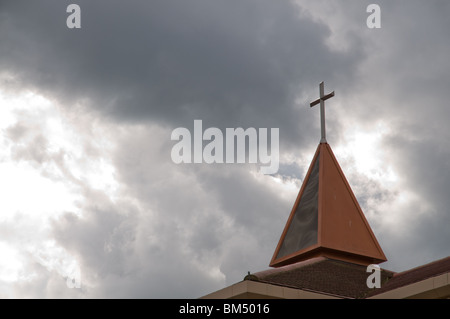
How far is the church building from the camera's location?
2094cm

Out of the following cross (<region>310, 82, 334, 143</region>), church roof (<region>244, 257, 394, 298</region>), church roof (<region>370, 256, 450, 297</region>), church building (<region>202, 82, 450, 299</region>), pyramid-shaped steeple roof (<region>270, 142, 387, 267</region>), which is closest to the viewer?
church roof (<region>370, 256, 450, 297</region>)

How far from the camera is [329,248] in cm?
2302

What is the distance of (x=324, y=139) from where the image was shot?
26891 mm

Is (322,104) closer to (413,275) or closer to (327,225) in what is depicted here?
(327,225)

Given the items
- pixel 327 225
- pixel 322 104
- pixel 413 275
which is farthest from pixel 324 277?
pixel 322 104

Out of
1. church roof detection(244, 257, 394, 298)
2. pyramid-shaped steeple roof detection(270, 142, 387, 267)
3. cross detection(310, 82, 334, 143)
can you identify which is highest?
cross detection(310, 82, 334, 143)

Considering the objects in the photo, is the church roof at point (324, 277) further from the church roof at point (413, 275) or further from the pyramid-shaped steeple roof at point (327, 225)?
the pyramid-shaped steeple roof at point (327, 225)

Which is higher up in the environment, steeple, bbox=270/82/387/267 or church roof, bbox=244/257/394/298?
steeple, bbox=270/82/387/267

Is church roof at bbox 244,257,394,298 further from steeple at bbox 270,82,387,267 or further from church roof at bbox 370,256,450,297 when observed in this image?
steeple at bbox 270,82,387,267

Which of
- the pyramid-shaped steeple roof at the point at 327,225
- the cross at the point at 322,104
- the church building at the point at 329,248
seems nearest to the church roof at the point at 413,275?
the church building at the point at 329,248

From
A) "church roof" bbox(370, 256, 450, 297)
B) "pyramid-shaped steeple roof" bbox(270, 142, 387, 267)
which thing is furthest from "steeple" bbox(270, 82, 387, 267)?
"church roof" bbox(370, 256, 450, 297)
